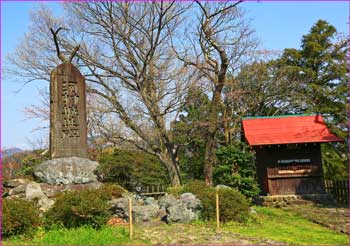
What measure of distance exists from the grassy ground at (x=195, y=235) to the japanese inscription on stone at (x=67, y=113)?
4.67m

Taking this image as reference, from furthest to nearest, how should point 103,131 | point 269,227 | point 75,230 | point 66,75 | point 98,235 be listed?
point 103,131
point 66,75
point 269,227
point 75,230
point 98,235

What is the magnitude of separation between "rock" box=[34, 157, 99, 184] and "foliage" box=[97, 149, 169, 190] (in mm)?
851

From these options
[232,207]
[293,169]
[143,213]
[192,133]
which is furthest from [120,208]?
[192,133]

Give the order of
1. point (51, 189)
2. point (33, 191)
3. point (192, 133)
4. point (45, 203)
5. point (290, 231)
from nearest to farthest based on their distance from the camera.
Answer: point (290, 231), point (45, 203), point (33, 191), point (51, 189), point (192, 133)

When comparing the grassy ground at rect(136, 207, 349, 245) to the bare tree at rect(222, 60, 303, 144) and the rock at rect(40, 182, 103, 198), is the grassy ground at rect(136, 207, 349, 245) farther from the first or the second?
the bare tree at rect(222, 60, 303, 144)

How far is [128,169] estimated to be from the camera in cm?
1614

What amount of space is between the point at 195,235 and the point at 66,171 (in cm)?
569

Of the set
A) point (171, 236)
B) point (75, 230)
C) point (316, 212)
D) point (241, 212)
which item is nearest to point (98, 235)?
point (75, 230)

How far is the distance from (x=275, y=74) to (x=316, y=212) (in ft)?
43.5

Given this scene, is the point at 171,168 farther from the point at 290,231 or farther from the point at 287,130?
the point at 290,231

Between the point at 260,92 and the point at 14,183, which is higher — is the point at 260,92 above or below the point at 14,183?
above

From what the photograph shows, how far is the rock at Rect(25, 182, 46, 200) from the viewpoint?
10.7m

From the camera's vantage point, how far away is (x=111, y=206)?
1051 centimetres

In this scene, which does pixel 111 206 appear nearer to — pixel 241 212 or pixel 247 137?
pixel 241 212
